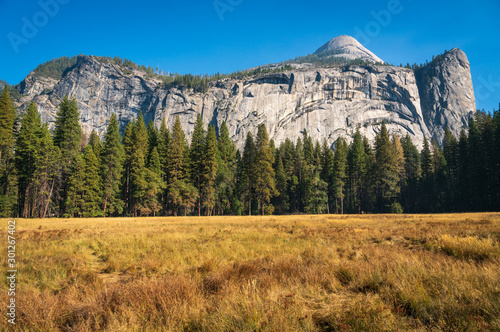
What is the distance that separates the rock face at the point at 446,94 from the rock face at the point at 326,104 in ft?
2.06

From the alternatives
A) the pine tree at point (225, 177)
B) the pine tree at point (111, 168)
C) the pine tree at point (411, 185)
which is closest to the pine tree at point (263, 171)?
the pine tree at point (225, 177)

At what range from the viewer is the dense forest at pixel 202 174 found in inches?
1412

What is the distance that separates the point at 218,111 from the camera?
17238 cm

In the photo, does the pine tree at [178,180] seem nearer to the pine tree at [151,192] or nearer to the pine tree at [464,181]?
the pine tree at [151,192]

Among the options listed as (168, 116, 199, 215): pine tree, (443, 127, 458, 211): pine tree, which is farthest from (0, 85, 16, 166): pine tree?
(443, 127, 458, 211): pine tree

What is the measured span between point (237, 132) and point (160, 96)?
246 ft

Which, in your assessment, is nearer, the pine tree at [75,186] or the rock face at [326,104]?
the pine tree at [75,186]

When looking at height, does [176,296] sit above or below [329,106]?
below

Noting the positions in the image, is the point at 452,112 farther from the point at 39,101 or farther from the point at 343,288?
the point at 39,101

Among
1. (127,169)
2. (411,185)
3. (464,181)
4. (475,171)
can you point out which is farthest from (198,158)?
(464,181)

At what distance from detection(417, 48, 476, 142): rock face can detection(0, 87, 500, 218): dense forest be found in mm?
130596

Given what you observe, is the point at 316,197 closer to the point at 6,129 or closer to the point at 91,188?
the point at 91,188

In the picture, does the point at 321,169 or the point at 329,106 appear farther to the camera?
the point at 329,106

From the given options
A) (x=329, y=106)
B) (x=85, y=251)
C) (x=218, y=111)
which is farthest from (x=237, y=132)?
(x=85, y=251)
